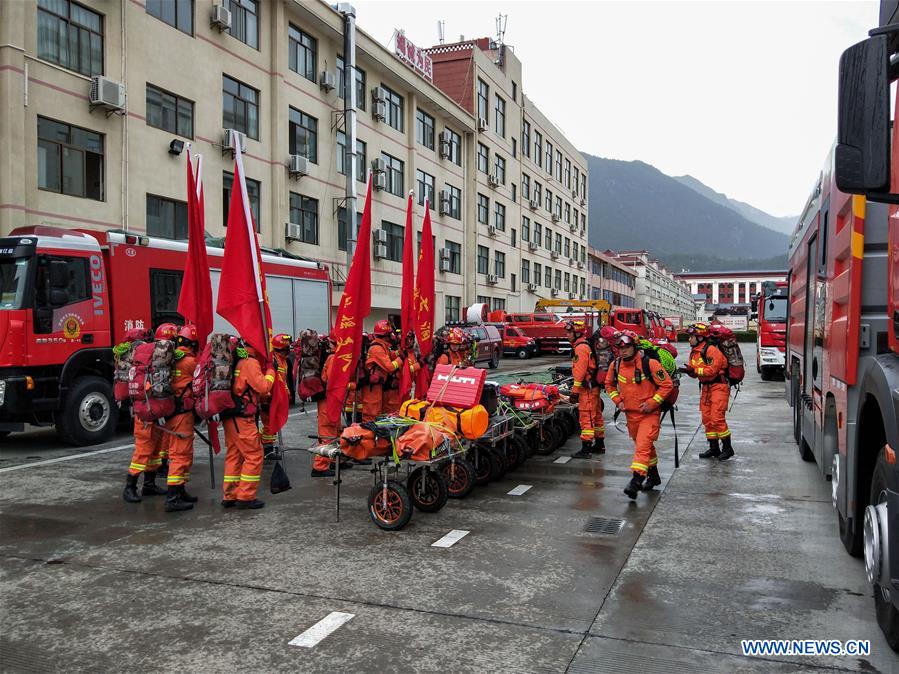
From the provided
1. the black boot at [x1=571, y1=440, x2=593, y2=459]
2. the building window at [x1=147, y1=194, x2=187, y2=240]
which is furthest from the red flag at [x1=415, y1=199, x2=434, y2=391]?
the building window at [x1=147, y1=194, x2=187, y2=240]

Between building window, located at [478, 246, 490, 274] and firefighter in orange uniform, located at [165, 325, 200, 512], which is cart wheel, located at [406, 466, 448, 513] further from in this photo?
building window, located at [478, 246, 490, 274]

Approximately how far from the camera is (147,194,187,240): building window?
20375 mm

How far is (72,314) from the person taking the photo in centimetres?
1074

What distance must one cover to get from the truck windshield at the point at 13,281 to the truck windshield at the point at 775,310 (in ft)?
60.6

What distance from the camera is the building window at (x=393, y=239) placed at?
32.8 metres

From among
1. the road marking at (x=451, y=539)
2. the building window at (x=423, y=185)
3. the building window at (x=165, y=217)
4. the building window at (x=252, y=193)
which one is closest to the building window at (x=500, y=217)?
the building window at (x=423, y=185)

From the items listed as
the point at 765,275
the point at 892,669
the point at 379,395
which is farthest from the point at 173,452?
the point at 765,275

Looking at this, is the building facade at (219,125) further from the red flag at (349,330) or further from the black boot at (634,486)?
the black boot at (634,486)

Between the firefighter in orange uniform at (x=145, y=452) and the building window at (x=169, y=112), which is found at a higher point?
the building window at (x=169, y=112)

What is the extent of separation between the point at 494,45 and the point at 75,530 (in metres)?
47.6

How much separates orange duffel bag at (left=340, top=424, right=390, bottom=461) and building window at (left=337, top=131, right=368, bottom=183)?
23.7m

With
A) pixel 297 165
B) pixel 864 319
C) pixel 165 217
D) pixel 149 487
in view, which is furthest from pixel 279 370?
pixel 297 165

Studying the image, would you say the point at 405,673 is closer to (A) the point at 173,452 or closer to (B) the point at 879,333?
(B) the point at 879,333

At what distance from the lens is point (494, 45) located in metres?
48.4
